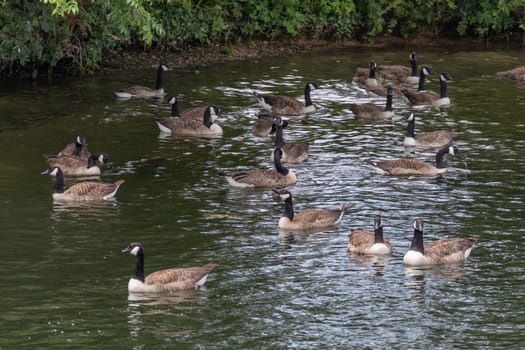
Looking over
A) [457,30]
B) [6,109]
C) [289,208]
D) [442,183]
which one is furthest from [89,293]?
[457,30]

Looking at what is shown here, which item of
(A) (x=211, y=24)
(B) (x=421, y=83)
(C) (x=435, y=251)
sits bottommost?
(C) (x=435, y=251)

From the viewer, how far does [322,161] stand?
27.6m

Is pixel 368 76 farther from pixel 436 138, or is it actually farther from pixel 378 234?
pixel 378 234

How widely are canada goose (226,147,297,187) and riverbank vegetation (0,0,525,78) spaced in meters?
4.84

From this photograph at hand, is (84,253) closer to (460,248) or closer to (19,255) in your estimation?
(19,255)

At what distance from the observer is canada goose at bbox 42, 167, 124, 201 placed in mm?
24016

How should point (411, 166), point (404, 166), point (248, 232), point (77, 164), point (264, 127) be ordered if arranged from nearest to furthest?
point (248, 232), point (404, 166), point (411, 166), point (77, 164), point (264, 127)

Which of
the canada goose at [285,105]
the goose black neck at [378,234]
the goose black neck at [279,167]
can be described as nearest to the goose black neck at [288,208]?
the goose black neck at [378,234]

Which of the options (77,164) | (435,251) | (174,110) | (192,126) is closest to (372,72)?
(174,110)

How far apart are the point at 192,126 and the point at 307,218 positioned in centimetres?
924

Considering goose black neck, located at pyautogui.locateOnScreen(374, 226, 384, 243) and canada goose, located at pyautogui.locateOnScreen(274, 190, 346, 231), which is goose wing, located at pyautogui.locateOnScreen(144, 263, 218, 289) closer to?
goose black neck, located at pyautogui.locateOnScreen(374, 226, 384, 243)

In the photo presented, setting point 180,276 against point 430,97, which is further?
point 430,97

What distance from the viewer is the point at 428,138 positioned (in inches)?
1153

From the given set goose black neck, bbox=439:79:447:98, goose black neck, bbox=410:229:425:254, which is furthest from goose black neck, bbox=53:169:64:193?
goose black neck, bbox=439:79:447:98
